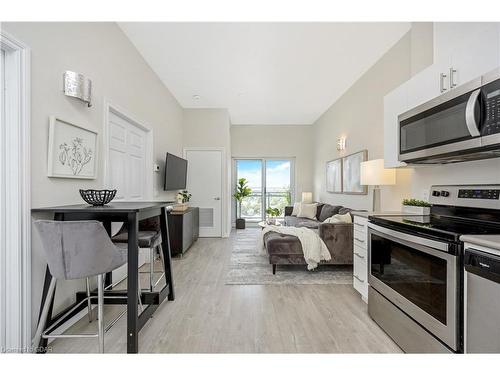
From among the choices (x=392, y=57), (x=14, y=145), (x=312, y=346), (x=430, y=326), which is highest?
(x=392, y=57)

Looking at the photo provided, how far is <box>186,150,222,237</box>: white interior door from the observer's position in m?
6.05

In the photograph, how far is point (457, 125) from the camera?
166 centimetres

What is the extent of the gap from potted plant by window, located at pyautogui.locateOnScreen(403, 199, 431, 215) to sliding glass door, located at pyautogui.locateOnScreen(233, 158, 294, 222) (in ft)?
17.3

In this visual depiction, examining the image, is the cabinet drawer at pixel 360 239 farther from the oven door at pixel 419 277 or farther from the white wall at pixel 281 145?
the white wall at pixel 281 145

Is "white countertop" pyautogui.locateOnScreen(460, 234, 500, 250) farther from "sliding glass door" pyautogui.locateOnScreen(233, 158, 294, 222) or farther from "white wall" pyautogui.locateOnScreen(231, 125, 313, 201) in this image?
"sliding glass door" pyautogui.locateOnScreen(233, 158, 294, 222)

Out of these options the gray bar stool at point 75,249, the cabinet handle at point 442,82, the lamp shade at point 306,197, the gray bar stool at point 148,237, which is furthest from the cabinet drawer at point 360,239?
the lamp shade at point 306,197

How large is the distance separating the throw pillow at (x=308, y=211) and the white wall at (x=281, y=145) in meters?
1.34

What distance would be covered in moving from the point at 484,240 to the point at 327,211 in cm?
422

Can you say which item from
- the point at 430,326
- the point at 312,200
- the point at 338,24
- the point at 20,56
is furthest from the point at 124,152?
the point at 312,200

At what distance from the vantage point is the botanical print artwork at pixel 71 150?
199cm

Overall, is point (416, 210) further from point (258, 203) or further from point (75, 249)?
point (258, 203)
